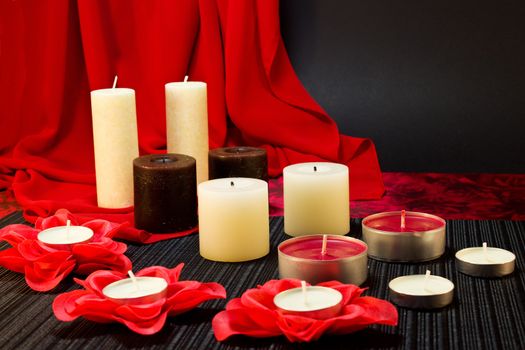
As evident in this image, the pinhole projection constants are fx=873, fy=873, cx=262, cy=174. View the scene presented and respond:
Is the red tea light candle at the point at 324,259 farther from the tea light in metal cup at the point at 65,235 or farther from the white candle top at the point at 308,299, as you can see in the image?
the tea light in metal cup at the point at 65,235

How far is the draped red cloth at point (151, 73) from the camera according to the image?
2.44 m

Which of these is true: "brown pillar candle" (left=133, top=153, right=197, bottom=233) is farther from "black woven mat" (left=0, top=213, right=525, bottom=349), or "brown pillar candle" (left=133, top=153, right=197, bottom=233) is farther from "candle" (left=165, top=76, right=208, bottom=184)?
"candle" (left=165, top=76, right=208, bottom=184)

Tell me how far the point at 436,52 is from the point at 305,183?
1125 mm

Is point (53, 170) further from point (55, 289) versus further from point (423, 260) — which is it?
point (423, 260)

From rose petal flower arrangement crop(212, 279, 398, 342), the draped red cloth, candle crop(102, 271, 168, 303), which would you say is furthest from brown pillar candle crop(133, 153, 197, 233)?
the draped red cloth

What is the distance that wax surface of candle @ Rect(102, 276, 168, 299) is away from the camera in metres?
1.25

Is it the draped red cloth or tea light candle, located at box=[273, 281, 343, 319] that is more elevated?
the draped red cloth

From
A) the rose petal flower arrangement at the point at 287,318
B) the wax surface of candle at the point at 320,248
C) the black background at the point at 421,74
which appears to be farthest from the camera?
the black background at the point at 421,74

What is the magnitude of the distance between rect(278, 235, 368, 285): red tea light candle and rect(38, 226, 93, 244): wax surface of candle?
364 millimetres

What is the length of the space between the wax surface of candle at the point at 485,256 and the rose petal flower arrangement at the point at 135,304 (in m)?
0.44

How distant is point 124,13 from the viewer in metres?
2.53

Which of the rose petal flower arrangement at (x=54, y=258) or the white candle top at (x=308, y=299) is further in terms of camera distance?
the rose petal flower arrangement at (x=54, y=258)

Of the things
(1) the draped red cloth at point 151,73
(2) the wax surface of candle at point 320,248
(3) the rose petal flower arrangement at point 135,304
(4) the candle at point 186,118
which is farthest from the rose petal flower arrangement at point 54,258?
(1) the draped red cloth at point 151,73

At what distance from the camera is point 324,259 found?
138 cm
